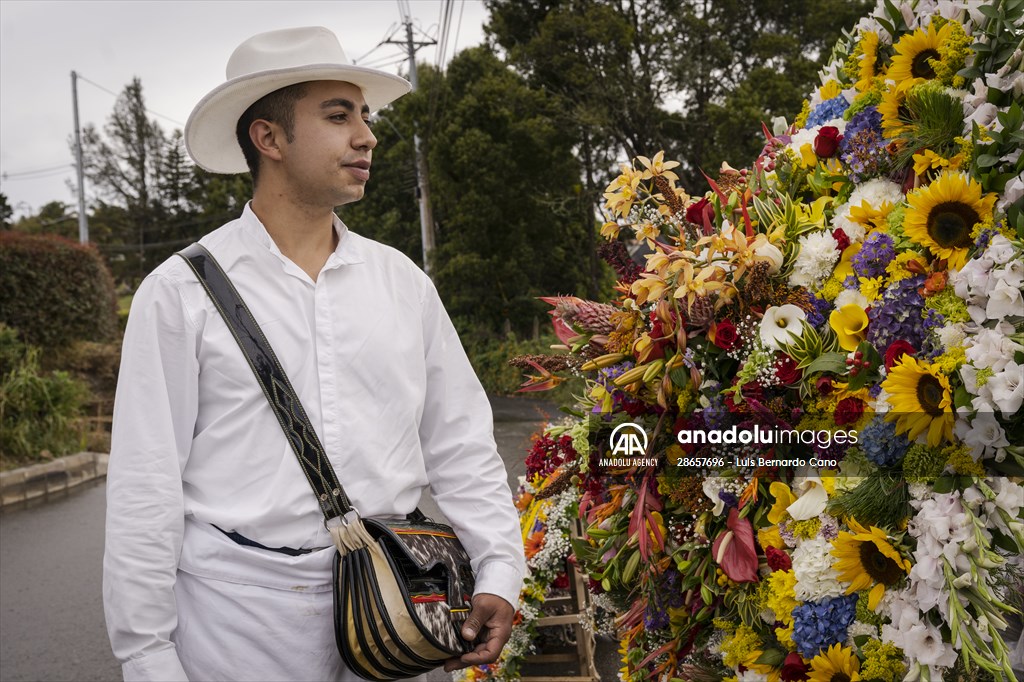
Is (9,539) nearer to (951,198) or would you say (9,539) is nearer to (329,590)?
(329,590)

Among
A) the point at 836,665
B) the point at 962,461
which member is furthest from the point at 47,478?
the point at 962,461

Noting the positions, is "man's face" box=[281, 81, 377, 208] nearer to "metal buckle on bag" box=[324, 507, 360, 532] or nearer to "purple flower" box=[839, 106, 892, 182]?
"metal buckle on bag" box=[324, 507, 360, 532]

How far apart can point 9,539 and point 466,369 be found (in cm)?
748

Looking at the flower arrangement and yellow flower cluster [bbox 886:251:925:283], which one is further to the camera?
yellow flower cluster [bbox 886:251:925:283]

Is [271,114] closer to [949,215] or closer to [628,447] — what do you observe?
[628,447]

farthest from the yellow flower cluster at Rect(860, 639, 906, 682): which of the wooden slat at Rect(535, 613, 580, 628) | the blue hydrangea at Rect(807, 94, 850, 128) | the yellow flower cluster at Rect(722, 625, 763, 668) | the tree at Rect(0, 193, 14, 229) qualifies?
the tree at Rect(0, 193, 14, 229)

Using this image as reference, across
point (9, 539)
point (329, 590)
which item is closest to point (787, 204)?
point (329, 590)

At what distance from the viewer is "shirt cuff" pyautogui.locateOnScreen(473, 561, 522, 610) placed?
2.00 m

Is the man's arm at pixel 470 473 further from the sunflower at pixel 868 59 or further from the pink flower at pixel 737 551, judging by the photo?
the sunflower at pixel 868 59

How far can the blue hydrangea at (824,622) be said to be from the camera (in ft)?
5.72

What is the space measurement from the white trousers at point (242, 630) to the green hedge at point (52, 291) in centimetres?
1341

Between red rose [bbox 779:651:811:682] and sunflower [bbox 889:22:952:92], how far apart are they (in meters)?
1.26

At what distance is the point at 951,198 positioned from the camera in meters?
1.71

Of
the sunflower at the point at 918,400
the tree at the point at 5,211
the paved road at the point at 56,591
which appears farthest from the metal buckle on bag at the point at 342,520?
the tree at the point at 5,211
